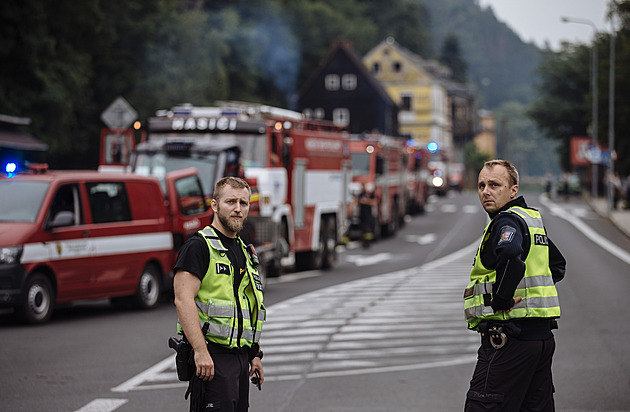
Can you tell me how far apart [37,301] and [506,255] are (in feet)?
30.2

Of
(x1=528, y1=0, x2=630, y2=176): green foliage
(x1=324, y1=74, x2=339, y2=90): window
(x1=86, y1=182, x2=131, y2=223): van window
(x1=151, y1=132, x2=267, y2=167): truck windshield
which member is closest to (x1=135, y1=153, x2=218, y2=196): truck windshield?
(x1=151, y1=132, x2=267, y2=167): truck windshield

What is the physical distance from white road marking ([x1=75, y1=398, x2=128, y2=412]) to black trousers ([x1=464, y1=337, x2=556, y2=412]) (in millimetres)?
3683

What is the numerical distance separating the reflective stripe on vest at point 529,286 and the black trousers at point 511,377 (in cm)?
15

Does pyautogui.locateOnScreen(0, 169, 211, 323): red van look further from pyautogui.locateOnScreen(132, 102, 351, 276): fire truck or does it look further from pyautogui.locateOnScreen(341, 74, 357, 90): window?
pyautogui.locateOnScreen(341, 74, 357, 90): window

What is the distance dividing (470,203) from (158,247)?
155ft

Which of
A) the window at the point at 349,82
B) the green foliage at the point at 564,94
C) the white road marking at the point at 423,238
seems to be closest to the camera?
the white road marking at the point at 423,238

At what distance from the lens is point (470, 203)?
61875 mm

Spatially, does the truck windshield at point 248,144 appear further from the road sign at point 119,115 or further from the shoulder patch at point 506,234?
the shoulder patch at point 506,234

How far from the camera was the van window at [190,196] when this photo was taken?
16911mm

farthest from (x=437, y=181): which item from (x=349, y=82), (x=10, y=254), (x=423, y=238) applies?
(x=10, y=254)

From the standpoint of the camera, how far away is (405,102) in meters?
114

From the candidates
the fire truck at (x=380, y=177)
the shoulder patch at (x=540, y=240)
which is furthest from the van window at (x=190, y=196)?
the fire truck at (x=380, y=177)

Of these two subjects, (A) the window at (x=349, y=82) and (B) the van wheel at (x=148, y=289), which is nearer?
(B) the van wheel at (x=148, y=289)

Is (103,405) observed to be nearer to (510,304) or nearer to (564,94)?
(510,304)
